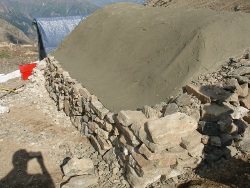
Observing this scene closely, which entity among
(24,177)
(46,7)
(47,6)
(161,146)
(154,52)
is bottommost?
(24,177)

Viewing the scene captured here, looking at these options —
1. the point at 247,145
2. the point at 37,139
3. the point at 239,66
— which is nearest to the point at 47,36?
the point at 37,139

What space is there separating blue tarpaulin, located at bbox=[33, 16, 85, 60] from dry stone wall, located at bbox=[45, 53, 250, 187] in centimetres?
857

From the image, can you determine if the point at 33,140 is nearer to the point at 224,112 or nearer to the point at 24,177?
the point at 24,177

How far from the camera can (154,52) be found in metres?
6.40

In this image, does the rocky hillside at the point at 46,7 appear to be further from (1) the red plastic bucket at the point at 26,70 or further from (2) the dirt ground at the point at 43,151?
(2) the dirt ground at the point at 43,151

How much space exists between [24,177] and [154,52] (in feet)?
12.6

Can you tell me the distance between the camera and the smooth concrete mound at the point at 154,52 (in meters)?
5.36

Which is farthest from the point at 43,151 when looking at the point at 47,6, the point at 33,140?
the point at 47,6

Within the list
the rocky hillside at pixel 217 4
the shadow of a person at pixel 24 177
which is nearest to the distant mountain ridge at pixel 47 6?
the rocky hillside at pixel 217 4

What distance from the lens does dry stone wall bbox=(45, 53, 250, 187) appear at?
3.99 meters

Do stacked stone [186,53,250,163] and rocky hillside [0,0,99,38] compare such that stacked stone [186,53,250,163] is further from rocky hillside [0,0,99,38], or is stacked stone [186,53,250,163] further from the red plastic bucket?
rocky hillside [0,0,99,38]

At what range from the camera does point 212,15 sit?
6227 millimetres

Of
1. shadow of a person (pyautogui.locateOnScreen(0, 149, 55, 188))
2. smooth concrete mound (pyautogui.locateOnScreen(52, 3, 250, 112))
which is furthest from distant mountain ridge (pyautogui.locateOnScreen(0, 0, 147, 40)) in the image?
shadow of a person (pyautogui.locateOnScreen(0, 149, 55, 188))

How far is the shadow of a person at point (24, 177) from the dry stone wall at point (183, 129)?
3.91ft
